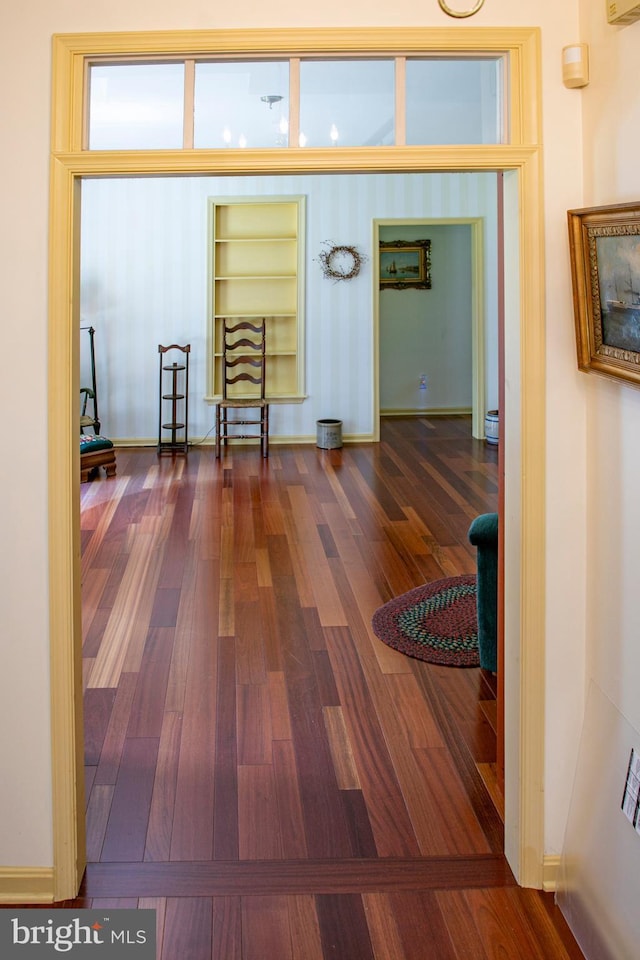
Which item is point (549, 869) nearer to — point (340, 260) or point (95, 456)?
point (95, 456)

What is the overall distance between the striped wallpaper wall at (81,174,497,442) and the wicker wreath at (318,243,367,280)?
62 mm

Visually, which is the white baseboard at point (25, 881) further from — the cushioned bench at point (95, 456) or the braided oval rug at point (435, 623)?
the cushioned bench at point (95, 456)

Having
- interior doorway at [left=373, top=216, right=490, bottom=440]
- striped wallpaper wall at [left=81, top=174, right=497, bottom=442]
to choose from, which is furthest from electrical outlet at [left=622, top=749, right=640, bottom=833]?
interior doorway at [left=373, top=216, right=490, bottom=440]

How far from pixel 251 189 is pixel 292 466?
9.49 feet

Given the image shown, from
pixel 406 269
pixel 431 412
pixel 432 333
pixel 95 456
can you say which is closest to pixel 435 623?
pixel 95 456

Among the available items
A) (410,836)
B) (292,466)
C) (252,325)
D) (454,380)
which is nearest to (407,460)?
(292,466)

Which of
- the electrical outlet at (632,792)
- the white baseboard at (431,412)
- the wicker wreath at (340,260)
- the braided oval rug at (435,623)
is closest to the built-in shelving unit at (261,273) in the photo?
the wicker wreath at (340,260)

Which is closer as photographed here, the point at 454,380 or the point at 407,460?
the point at 407,460

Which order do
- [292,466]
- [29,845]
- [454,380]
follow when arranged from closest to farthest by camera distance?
[29,845], [292,466], [454,380]

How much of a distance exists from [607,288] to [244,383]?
304 inches

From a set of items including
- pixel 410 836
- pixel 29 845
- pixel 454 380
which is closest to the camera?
pixel 29 845

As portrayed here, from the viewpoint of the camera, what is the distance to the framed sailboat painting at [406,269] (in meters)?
11.6

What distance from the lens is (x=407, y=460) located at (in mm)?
9039

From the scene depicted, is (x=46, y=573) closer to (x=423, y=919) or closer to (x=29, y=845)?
(x=29, y=845)
